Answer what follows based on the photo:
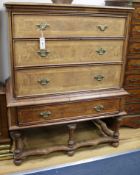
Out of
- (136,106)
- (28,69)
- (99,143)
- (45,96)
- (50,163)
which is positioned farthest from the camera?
(136,106)

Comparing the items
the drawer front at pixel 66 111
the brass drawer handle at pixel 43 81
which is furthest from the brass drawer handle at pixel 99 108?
the brass drawer handle at pixel 43 81

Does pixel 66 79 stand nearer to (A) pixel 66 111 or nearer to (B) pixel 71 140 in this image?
(A) pixel 66 111

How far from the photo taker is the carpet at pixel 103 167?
1810 mm

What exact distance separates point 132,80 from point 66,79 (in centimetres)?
77

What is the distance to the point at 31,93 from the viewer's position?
1687mm

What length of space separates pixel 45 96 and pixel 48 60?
0.28 meters

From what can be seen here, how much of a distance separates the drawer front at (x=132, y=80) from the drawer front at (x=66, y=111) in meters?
0.31

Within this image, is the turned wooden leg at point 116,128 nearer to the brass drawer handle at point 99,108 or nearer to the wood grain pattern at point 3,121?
the brass drawer handle at point 99,108

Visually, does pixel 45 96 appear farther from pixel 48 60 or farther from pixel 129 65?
pixel 129 65

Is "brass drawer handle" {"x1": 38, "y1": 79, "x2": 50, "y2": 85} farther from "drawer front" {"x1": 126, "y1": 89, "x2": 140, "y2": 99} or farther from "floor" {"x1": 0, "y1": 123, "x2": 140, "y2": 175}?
"drawer front" {"x1": 126, "y1": 89, "x2": 140, "y2": 99}

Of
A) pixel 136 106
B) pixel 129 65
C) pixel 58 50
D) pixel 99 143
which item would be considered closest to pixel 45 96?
pixel 58 50

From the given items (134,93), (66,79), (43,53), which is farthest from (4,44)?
(134,93)

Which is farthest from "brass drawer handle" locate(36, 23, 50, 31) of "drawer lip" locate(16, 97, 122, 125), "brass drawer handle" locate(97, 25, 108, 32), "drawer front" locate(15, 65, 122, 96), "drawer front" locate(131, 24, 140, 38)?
"drawer front" locate(131, 24, 140, 38)

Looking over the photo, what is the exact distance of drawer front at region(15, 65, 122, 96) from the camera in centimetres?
165
